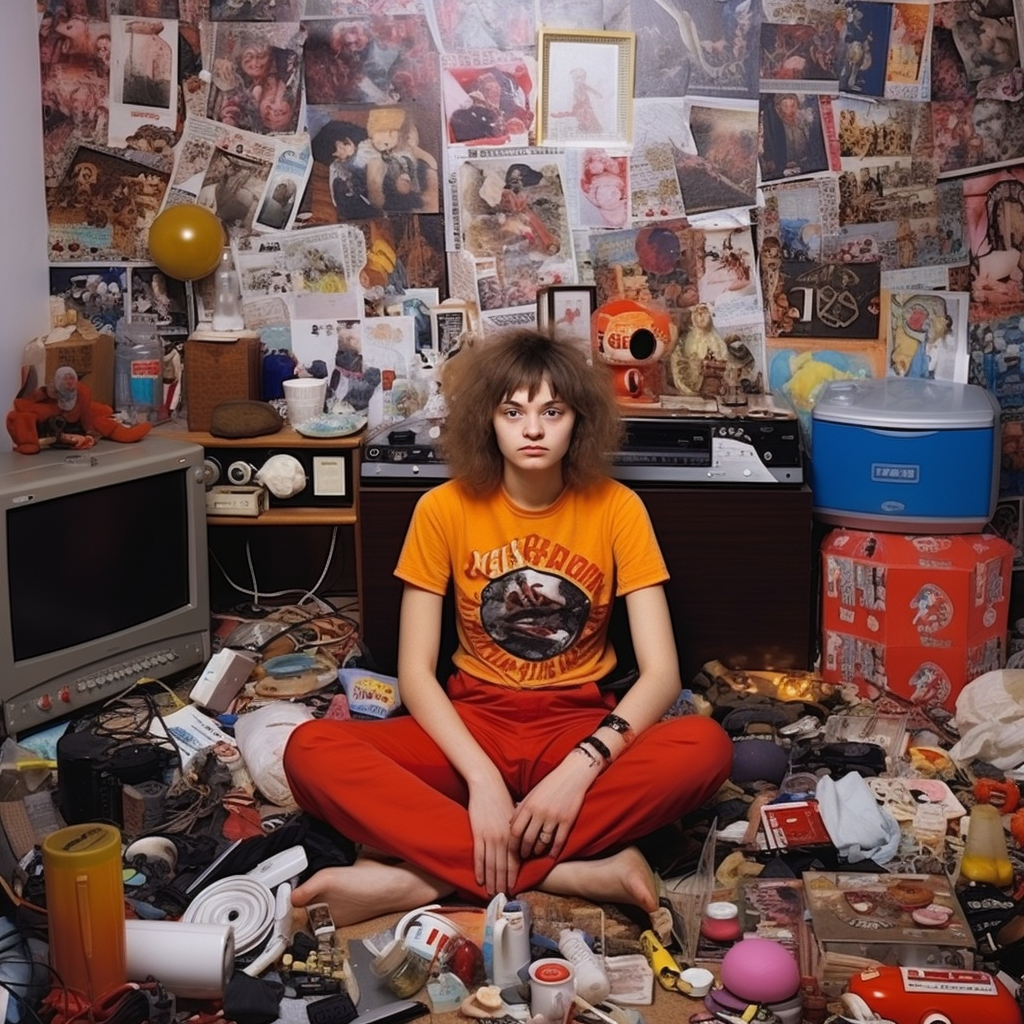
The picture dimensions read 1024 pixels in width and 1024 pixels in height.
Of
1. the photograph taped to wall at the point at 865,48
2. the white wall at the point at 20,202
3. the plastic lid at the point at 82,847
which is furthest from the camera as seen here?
the photograph taped to wall at the point at 865,48

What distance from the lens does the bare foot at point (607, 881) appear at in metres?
2.10

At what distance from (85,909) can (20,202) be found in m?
1.94

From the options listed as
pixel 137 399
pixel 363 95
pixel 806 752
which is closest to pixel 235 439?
pixel 137 399

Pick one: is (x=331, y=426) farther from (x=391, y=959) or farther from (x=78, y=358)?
(x=391, y=959)

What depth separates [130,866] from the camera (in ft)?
7.39

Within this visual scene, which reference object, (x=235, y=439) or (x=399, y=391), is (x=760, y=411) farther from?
(x=235, y=439)

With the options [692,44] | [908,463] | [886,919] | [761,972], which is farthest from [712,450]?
[761,972]

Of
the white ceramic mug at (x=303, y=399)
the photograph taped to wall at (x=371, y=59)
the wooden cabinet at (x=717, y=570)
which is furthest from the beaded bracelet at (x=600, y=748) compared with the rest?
the photograph taped to wall at (x=371, y=59)

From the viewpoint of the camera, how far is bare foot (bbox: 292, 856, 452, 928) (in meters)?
2.12

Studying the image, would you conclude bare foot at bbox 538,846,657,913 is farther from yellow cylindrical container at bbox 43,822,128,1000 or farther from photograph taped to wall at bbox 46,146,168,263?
photograph taped to wall at bbox 46,146,168,263

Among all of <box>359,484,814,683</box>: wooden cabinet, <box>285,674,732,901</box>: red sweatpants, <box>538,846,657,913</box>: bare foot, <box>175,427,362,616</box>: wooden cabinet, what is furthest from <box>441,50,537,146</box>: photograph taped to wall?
<box>538,846,657,913</box>: bare foot

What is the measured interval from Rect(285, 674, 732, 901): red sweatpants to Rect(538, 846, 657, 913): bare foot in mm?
20

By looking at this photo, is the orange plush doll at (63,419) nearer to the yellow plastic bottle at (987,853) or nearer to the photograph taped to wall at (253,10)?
the photograph taped to wall at (253,10)

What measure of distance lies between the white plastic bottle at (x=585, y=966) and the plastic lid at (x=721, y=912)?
19 centimetres
